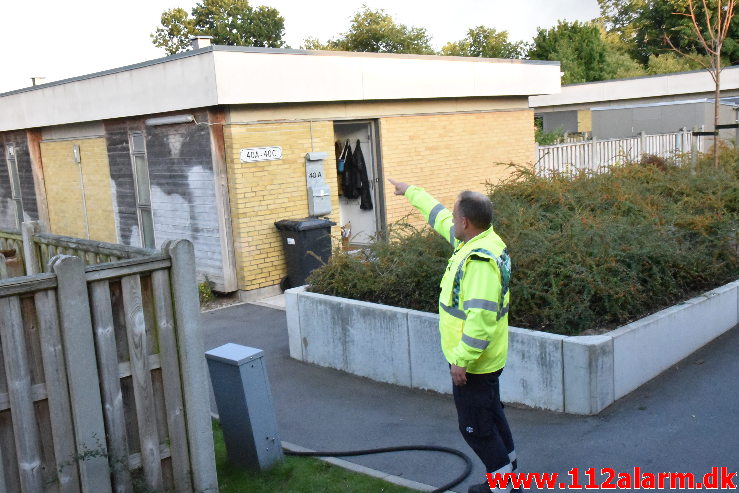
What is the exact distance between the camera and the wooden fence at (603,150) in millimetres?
17672

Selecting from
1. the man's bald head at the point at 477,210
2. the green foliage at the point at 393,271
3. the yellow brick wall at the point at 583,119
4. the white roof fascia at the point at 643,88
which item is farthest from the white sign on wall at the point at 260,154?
the yellow brick wall at the point at 583,119

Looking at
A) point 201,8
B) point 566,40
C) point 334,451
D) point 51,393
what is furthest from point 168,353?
point 201,8

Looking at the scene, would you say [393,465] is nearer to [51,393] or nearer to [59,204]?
[51,393]

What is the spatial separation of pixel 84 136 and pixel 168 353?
38.5ft

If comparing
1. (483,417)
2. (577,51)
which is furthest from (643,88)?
(577,51)

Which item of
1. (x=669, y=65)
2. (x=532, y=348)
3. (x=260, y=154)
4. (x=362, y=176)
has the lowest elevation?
(x=532, y=348)

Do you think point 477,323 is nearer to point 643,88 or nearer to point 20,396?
point 20,396

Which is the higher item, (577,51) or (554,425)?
(577,51)

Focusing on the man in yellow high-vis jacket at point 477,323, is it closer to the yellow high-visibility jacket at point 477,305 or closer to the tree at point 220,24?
the yellow high-visibility jacket at point 477,305

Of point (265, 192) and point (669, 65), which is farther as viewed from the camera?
point (669, 65)

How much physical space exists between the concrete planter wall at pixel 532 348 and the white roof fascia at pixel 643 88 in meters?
22.5

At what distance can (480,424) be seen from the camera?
4684 millimetres

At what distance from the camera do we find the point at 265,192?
12.5 m

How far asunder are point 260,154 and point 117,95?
3.12 metres
